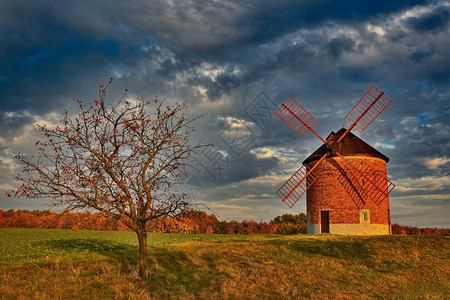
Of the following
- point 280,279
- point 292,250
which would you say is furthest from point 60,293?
point 292,250

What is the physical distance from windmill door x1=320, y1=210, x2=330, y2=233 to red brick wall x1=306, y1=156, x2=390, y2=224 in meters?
0.29

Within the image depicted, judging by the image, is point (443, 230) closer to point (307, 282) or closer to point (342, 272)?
point (342, 272)

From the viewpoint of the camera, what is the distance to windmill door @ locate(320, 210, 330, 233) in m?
30.2

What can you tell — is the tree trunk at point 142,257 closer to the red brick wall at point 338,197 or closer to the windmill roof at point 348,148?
the red brick wall at point 338,197

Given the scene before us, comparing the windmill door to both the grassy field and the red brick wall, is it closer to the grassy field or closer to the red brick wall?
the red brick wall

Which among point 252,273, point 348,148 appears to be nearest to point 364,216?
point 348,148

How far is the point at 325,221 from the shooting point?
30.4 m

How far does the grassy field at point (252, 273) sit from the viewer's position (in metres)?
12.8

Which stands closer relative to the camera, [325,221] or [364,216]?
[364,216]

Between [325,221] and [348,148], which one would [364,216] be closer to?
[325,221]

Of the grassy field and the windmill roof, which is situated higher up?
the windmill roof

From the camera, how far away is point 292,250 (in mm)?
21984

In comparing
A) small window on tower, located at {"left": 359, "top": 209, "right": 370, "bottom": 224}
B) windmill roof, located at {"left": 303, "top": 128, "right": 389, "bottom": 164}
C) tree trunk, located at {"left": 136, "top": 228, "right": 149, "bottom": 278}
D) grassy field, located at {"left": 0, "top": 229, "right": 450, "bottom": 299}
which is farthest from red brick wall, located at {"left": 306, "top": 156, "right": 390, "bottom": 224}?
tree trunk, located at {"left": 136, "top": 228, "right": 149, "bottom": 278}

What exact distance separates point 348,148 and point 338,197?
4356mm
